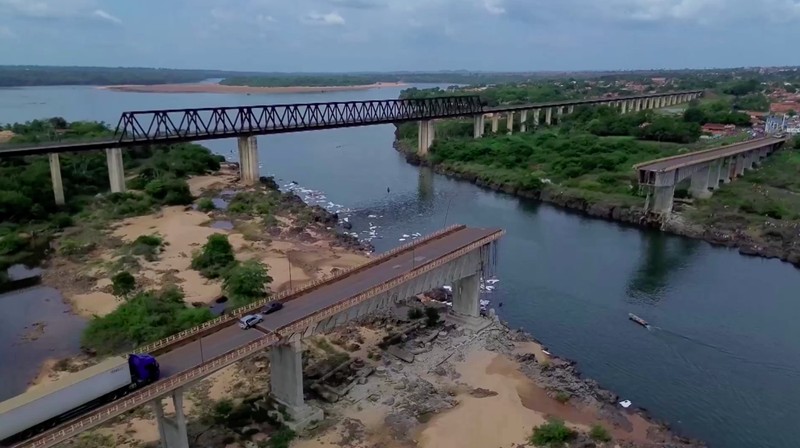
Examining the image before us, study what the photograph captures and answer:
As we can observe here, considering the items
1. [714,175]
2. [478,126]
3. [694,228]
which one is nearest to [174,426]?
[694,228]

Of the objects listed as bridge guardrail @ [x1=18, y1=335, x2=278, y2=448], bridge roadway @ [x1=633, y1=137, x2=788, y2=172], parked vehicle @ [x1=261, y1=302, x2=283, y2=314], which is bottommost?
bridge guardrail @ [x1=18, y1=335, x2=278, y2=448]

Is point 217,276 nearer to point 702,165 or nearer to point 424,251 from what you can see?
point 424,251

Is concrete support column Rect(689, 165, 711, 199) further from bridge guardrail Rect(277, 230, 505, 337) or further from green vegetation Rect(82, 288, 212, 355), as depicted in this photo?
green vegetation Rect(82, 288, 212, 355)

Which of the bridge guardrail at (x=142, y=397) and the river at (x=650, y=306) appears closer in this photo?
the bridge guardrail at (x=142, y=397)

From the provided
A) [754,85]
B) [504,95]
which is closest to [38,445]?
[504,95]

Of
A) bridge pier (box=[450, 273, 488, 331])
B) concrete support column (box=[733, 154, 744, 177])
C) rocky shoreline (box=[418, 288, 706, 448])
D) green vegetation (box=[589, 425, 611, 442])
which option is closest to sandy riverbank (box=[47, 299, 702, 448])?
rocky shoreline (box=[418, 288, 706, 448])

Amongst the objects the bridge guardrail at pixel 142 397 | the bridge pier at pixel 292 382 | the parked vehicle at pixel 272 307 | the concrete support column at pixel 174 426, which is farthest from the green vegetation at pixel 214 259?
the concrete support column at pixel 174 426

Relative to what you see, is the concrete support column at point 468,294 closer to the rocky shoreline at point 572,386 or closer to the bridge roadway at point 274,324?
the rocky shoreline at point 572,386
